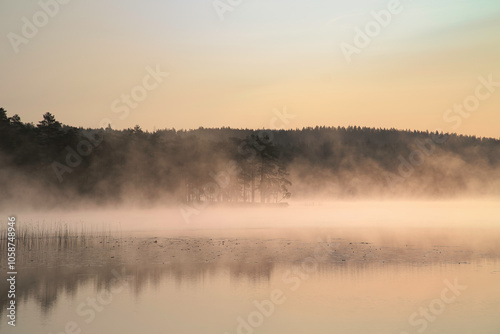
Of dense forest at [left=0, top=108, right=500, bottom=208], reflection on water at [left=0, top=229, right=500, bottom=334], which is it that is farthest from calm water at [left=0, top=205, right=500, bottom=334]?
dense forest at [left=0, top=108, right=500, bottom=208]

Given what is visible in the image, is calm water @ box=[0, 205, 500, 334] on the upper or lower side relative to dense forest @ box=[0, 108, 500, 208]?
lower

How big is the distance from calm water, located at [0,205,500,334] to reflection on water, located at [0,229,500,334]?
2.0 inches

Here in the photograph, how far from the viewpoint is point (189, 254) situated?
3922 cm

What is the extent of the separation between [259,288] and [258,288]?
0.05 meters

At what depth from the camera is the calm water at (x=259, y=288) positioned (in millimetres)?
20719

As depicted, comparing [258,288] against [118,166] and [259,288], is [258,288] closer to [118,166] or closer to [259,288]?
[259,288]

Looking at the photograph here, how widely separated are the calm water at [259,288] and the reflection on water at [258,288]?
0.05 metres

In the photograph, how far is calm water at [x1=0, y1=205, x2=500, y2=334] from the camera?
68.0ft

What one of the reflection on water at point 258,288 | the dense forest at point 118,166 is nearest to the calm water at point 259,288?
the reflection on water at point 258,288

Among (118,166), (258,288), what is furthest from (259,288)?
(118,166)

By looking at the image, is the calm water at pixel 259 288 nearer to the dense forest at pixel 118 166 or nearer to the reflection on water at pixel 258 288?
the reflection on water at pixel 258 288

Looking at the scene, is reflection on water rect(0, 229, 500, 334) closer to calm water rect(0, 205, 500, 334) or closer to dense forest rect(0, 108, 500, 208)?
calm water rect(0, 205, 500, 334)

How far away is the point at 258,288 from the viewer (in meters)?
26.6

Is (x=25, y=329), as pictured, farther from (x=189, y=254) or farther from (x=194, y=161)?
(x=194, y=161)
